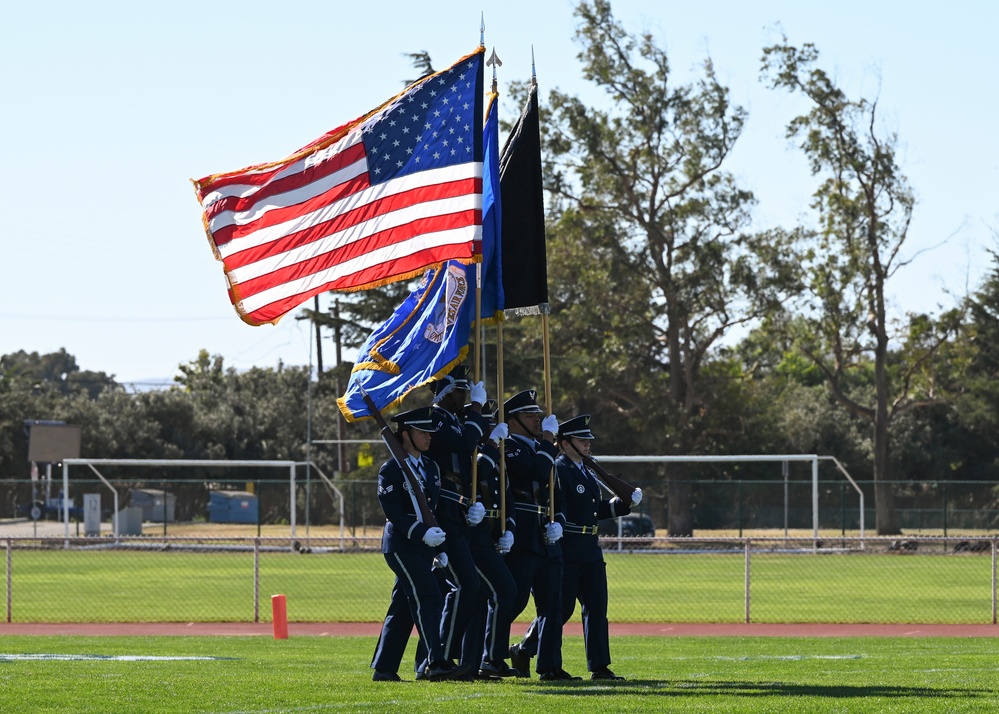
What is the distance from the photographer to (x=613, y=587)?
25781 mm

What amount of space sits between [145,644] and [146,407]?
55.9m

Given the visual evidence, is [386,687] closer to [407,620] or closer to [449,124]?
[407,620]

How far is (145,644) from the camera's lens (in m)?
15.2

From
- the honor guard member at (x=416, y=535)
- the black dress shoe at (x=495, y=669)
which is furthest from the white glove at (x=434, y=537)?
the black dress shoe at (x=495, y=669)

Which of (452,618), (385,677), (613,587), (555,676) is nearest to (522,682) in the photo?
(555,676)

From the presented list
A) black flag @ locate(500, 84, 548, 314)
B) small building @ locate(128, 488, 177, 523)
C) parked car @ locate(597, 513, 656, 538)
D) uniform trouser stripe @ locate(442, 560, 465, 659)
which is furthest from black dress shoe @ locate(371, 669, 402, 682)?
small building @ locate(128, 488, 177, 523)

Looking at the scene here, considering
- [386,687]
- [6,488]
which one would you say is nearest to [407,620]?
[386,687]

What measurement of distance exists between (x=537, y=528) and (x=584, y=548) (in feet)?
1.37

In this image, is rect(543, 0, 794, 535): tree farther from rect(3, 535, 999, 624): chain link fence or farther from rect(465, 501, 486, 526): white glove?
rect(465, 501, 486, 526): white glove

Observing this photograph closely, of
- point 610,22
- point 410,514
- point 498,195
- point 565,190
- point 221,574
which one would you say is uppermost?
point 610,22

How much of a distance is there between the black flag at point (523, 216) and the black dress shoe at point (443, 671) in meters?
2.96

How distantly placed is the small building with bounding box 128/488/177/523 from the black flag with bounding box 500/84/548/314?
36118 mm

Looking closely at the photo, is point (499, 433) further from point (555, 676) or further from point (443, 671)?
point (555, 676)

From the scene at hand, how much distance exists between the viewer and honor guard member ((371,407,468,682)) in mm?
9680
